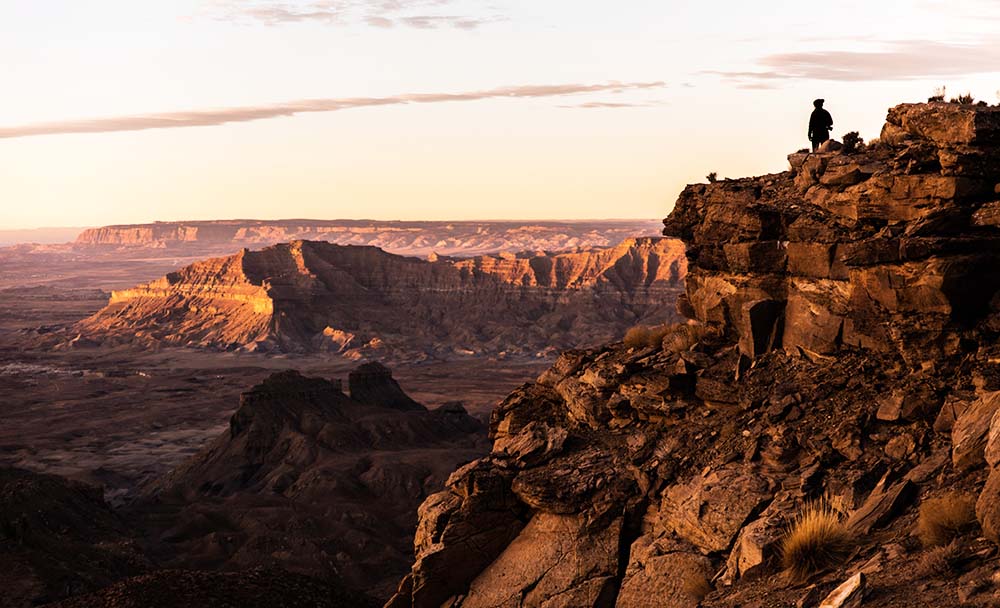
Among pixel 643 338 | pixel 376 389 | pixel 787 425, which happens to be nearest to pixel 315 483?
pixel 376 389

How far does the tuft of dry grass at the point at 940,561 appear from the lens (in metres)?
11.5

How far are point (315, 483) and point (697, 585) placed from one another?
51132 millimetres

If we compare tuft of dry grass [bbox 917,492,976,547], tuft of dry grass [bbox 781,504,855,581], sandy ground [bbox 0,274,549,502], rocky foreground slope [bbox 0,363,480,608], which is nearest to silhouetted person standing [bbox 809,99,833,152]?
tuft of dry grass [bbox 781,504,855,581]

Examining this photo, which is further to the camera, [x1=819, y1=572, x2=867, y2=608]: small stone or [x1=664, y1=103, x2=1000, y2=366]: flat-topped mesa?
[x1=664, y1=103, x2=1000, y2=366]: flat-topped mesa

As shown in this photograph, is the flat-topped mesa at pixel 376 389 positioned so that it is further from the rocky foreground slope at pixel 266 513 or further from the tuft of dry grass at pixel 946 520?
the tuft of dry grass at pixel 946 520

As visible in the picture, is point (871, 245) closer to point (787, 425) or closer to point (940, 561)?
point (787, 425)

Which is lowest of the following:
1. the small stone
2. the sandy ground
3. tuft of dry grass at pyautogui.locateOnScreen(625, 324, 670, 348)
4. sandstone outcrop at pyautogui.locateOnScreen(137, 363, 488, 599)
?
the sandy ground

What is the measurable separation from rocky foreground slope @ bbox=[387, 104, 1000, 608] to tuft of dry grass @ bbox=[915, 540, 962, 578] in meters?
0.02

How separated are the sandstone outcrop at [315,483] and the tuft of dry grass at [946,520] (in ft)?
100

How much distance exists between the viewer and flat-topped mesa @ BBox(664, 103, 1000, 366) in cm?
1529

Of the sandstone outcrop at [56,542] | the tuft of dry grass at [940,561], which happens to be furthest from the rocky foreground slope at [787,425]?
the sandstone outcrop at [56,542]

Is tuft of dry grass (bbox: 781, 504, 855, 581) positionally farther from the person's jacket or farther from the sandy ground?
the sandy ground

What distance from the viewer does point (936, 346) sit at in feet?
50.7

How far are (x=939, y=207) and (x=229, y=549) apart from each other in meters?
42.1
